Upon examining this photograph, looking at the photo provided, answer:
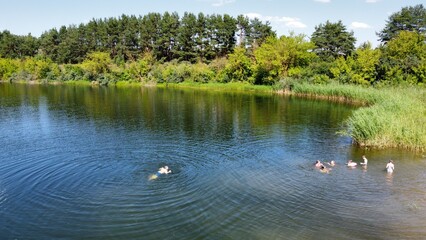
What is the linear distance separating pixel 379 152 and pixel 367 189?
8363 millimetres

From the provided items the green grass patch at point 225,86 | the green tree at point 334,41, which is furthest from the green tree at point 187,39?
the green tree at point 334,41

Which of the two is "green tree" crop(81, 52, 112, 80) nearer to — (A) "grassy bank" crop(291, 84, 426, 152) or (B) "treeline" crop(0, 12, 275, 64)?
(B) "treeline" crop(0, 12, 275, 64)

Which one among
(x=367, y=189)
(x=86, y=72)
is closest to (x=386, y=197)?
(x=367, y=189)

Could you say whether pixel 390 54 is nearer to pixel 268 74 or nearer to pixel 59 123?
pixel 268 74

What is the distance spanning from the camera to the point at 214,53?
340ft

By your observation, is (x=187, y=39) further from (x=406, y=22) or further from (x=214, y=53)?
(x=406, y=22)

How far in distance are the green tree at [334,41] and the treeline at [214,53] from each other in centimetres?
23

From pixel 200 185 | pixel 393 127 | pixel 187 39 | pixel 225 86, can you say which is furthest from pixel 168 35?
pixel 200 185

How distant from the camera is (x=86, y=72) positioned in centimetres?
10806

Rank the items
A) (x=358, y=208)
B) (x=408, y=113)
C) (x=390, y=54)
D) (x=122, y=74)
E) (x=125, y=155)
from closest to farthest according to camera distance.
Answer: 1. (x=358, y=208)
2. (x=125, y=155)
3. (x=408, y=113)
4. (x=390, y=54)
5. (x=122, y=74)

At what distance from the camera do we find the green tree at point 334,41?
84.7m

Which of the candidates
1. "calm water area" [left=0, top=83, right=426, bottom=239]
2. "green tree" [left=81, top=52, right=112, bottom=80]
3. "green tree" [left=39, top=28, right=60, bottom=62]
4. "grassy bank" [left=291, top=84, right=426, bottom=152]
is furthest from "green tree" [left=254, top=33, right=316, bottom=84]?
Result: "green tree" [left=39, top=28, right=60, bottom=62]

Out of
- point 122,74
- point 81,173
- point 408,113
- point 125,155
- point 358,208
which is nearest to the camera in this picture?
point 358,208

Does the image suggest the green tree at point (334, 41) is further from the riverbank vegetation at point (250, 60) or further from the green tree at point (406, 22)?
the green tree at point (406, 22)
